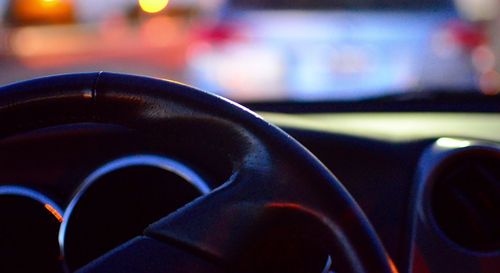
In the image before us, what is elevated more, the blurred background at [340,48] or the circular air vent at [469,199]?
the blurred background at [340,48]

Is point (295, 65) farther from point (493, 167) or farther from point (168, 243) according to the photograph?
point (168, 243)

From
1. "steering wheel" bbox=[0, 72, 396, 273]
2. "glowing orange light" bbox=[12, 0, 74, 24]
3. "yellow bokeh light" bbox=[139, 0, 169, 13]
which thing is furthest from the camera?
"yellow bokeh light" bbox=[139, 0, 169, 13]

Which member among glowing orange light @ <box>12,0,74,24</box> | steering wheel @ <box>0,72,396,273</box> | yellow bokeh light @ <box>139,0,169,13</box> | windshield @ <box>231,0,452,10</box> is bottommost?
steering wheel @ <box>0,72,396,273</box>

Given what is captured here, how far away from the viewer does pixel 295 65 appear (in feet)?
23.0

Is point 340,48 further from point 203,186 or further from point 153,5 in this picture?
point 153,5

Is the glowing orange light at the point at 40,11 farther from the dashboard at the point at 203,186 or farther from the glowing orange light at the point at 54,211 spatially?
the glowing orange light at the point at 54,211

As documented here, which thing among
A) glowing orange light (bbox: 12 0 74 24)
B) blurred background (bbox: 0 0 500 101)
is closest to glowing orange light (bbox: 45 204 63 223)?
blurred background (bbox: 0 0 500 101)

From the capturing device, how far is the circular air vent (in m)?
2.27

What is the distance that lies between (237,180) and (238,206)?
56 mm

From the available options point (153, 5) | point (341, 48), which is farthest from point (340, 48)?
point (153, 5)

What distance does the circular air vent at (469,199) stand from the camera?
227 centimetres

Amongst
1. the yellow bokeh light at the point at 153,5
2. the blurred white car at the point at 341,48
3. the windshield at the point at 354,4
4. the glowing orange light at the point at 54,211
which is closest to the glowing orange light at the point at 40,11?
the yellow bokeh light at the point at 153,5

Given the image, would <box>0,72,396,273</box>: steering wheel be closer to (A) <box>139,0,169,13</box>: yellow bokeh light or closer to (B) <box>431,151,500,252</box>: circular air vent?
(B) <box>431,151,500,252</box>: circular air vent

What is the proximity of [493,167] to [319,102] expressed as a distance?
141 centimetres
